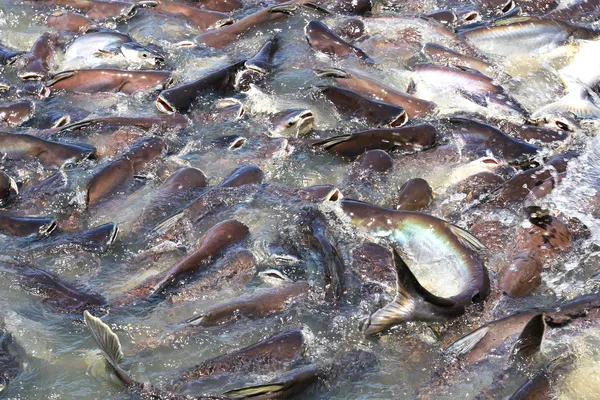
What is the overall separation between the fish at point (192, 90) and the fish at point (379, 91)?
766 millimetres

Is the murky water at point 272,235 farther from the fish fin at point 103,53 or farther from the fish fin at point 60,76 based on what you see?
the fish fin at point 103,53

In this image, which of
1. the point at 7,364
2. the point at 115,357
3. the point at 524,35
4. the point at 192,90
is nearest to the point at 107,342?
the point at 115,357

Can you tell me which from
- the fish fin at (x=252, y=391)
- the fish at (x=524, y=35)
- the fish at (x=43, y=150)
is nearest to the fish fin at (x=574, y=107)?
the fish at (x=524, y=35)

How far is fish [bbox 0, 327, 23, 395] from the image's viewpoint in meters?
3.59

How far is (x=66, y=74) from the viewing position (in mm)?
6227

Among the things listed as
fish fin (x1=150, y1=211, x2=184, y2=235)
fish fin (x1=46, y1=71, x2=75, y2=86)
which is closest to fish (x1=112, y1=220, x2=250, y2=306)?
fish fin (x1=150, y1=211, x2=184, y2=235)

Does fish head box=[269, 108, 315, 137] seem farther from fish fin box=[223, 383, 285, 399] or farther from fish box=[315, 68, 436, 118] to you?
fish fin box=[223, 383, 285, 399]

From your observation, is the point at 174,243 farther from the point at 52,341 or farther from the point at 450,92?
the point at 450,92

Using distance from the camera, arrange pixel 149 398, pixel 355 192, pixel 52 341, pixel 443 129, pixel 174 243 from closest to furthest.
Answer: pixel 149 398
pixel 52 341
pixel 174 243
pixel 355 192
pixel 443 129

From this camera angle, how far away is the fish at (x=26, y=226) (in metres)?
4.62

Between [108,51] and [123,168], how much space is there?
6.27 feet

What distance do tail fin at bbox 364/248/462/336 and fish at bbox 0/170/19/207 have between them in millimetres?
2595

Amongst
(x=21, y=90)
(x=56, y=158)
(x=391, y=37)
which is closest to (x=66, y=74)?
(x=21, y=90)

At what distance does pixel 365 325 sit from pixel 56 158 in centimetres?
265
